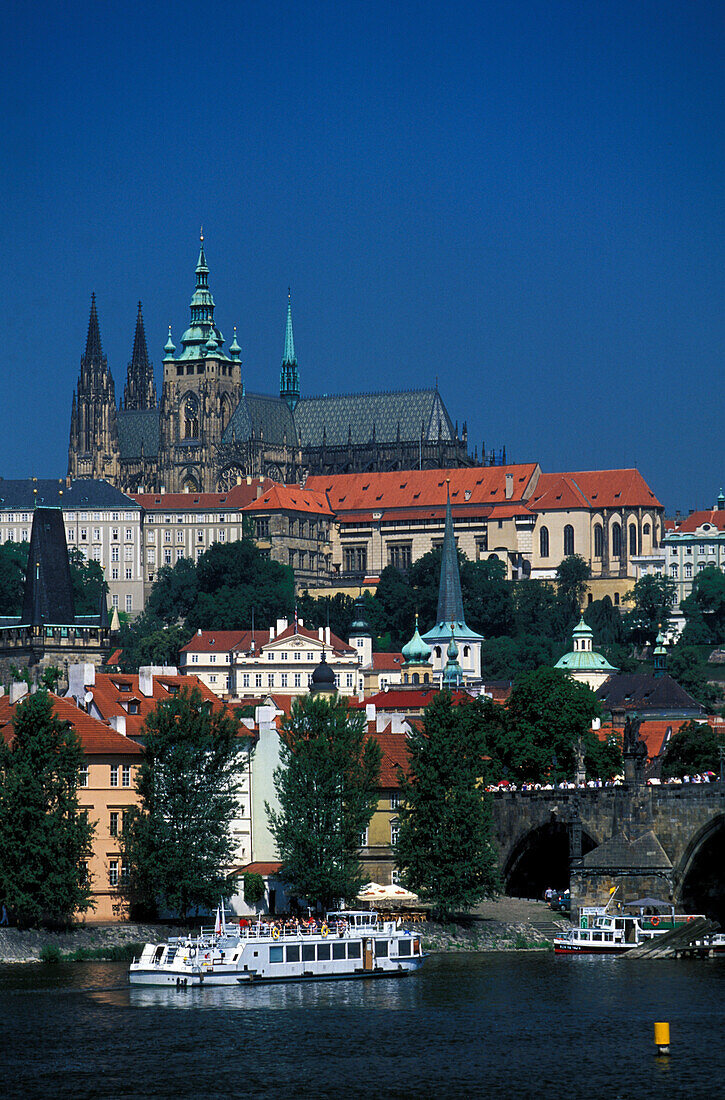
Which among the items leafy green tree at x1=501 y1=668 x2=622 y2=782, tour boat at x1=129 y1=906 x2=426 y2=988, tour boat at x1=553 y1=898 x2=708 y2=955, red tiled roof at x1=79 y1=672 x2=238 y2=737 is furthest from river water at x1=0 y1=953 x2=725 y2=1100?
leafy green tree at x1=501 y1=668 x2=622 y2=782

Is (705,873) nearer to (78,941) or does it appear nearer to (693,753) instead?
(693,753)

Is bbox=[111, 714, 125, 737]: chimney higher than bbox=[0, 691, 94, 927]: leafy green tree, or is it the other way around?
bbox=[111, 714, 125, 737]: chimney

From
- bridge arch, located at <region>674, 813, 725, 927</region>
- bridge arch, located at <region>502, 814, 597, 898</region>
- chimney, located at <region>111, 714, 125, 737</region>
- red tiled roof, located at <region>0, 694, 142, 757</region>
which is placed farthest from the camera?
bridge arch, located at <region>502, 814, 597, 898</region>

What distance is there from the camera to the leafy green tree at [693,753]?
4006 inches

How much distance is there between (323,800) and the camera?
82.6 meters

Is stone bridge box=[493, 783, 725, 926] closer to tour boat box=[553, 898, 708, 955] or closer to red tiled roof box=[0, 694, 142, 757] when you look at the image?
tour boat box=[553, 898, 708, 955]

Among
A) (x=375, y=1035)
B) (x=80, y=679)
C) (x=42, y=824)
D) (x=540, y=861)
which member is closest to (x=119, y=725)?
(x=80, y=679)

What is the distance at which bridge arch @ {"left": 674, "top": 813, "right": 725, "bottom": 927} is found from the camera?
82.8 metres

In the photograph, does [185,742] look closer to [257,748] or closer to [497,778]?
[257,748]

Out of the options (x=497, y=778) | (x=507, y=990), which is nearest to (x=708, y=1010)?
(x=507, y=990)

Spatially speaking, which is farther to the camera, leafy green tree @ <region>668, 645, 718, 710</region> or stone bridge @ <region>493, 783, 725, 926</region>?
leafy green tree @ <region>668, 645, 718, 710</region>

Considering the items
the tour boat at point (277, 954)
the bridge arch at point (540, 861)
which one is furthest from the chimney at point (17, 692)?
the bridge arch at point (540, 861)

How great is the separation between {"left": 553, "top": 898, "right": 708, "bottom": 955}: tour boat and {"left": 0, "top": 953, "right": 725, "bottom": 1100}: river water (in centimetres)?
438

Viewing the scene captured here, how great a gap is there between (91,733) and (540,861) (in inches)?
757
